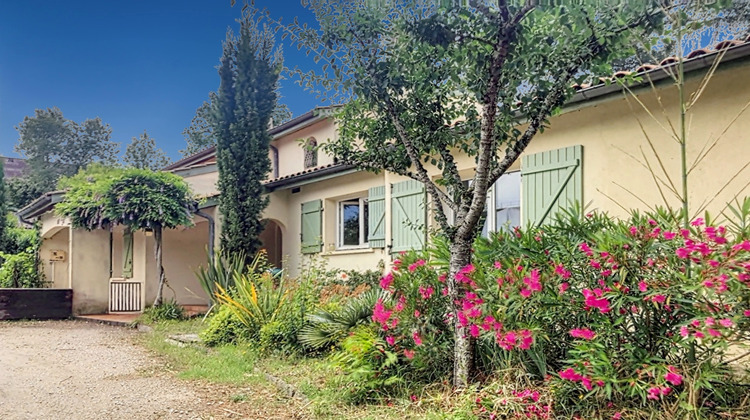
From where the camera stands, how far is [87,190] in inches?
501

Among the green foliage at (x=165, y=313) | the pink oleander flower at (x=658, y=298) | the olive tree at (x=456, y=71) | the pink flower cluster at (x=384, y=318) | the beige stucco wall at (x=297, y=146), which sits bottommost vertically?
the green foliage at (x=165, y=313)

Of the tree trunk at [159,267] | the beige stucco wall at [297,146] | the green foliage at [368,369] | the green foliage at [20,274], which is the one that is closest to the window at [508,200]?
the green foliage at [368,369]

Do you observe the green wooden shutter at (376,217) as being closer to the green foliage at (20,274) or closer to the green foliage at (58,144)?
the green foliage at (20,274)

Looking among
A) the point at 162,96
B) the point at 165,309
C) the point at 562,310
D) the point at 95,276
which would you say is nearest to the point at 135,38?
the point at 162,96

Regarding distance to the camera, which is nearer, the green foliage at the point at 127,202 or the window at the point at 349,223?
the green foliage at the point at 127,202

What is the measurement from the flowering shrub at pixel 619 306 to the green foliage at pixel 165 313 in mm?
9640

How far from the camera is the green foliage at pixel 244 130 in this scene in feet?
41.8

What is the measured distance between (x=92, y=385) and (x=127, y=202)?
6.38m

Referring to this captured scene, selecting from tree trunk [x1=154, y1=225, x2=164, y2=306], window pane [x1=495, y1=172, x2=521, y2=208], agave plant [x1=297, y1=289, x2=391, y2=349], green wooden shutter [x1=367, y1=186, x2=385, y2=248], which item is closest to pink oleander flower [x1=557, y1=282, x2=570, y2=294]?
agave plant [x1=297, y1=289, x2=391, y2=349]

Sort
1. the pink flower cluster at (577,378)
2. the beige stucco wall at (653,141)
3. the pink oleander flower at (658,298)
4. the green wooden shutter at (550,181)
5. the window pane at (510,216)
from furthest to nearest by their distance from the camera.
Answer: the window pane at (510,216) < the green wooden shutter at (550,181) < the beige stucco wall at (653,141) < the pink flower cluster at (577,378) < the pink oleander flower at (658,298)

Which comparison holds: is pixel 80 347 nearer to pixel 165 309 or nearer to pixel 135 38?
pixel 165 309

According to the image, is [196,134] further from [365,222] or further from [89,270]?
[365,222]

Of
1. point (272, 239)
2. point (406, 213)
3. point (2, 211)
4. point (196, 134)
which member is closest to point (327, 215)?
point (406, 213)

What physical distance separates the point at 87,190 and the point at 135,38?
30.8 meters
